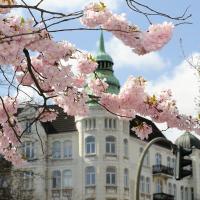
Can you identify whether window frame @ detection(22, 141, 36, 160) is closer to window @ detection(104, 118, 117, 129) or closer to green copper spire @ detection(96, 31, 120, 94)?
window @ detection(104, 118, 117, 129)

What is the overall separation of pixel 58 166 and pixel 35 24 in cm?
5084

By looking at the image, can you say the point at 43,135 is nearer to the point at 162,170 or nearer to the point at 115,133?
the point at 115,133

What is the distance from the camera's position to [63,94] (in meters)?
8.23

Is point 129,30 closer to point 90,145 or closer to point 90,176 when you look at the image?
point 90,176

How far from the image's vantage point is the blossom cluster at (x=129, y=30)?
24.4 feet

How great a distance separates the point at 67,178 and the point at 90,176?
83.5 inches

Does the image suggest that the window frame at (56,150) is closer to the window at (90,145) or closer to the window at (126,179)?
the window at (90,145)

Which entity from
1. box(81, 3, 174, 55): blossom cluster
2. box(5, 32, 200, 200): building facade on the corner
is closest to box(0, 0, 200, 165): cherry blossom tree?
box(81, 3, 174, 55): blossom cluster

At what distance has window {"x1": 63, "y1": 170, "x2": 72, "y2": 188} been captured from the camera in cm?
5628

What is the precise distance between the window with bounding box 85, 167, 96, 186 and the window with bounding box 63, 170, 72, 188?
1.54 meters

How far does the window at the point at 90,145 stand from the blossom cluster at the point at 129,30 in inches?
1927

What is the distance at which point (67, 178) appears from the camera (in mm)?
56656

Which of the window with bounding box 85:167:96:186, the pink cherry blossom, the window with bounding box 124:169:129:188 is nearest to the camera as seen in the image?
the pink cherry blossom

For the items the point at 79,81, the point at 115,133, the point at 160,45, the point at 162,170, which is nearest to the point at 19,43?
the point at 160,45
